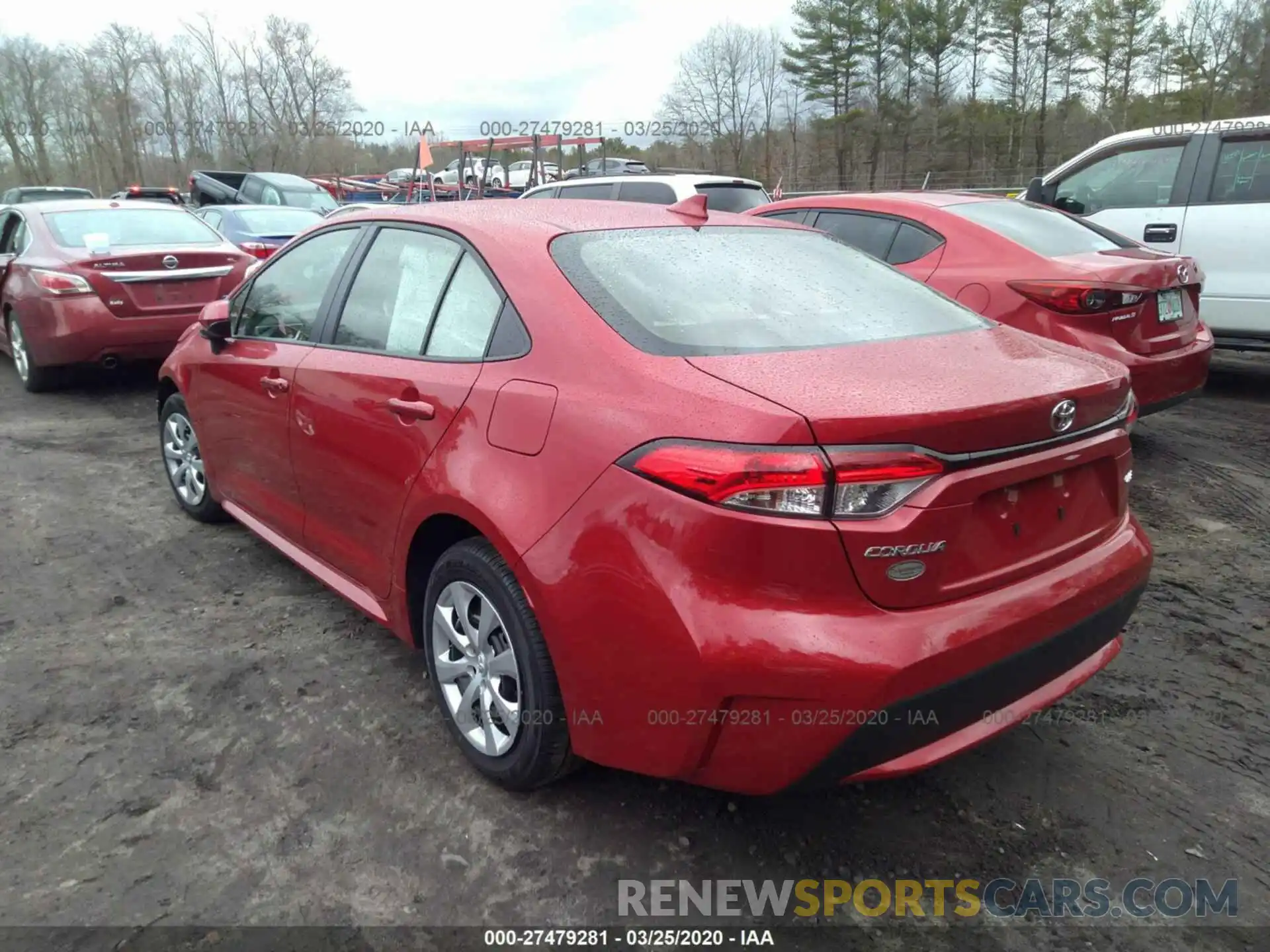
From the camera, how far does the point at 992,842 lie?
235 cm

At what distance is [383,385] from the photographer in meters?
2.80

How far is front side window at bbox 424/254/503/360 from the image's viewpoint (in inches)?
100

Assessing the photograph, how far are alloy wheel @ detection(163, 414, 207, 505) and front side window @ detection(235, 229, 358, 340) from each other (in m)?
0.89

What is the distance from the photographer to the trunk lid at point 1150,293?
181 inches

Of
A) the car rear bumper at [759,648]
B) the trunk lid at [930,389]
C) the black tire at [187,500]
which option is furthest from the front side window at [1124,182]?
the black tire at [187,500]

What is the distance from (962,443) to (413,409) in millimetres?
1541

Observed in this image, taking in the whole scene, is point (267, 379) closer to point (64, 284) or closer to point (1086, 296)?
point (1086, 296)

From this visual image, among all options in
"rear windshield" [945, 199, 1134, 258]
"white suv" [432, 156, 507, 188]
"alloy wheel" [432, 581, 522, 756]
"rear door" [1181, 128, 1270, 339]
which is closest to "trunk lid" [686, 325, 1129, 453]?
"alloy wheel" [432, 581, 522, 756]

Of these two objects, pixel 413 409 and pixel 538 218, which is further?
pixel 538 218

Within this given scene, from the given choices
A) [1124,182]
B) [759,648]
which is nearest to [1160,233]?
[1124,182]

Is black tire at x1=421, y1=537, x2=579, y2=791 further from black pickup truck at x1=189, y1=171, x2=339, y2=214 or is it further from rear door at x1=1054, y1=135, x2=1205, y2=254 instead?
black pickup truck at x1=189, y1=171, x2=339, y2=214

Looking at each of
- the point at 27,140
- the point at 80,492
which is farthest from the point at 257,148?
the point at 80,492

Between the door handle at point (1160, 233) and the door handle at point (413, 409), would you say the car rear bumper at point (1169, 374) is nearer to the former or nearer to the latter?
the door handle at point (1160, 233)

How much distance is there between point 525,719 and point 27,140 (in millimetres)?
56171
